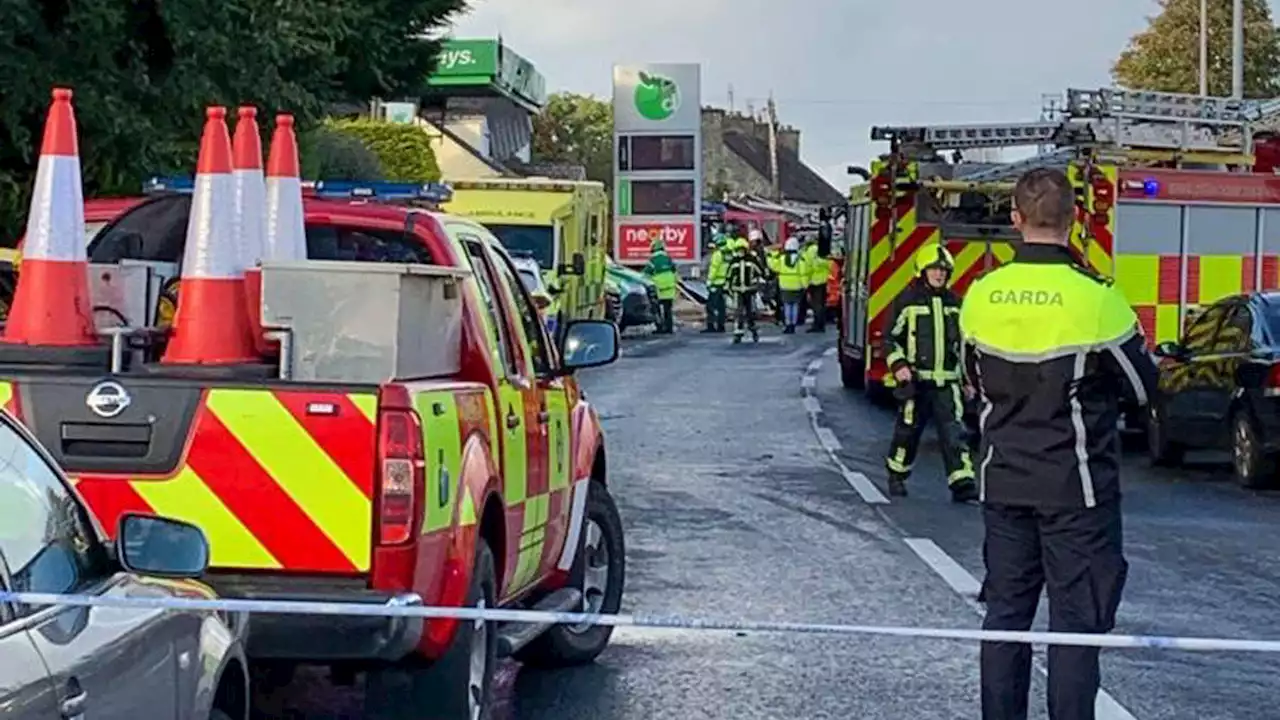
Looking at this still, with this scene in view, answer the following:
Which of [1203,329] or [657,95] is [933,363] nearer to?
[1203,329]

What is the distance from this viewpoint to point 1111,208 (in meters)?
20.3

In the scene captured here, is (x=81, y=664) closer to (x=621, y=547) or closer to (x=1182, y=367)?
(x=621, y=547)

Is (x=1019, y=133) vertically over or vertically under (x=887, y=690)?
over

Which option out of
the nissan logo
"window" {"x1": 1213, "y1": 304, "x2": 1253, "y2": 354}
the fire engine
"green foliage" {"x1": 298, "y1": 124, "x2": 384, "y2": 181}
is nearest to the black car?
"window" {"x1": 1213, "y1": 304, "x2": 1253, "y2": 354}

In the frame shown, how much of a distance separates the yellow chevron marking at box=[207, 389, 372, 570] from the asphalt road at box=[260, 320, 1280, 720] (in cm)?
180

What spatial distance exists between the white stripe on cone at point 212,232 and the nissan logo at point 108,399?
A: 0.74 meters

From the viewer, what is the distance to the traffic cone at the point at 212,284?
269 inches

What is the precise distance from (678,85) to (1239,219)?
109ft

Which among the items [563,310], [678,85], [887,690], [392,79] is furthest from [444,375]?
[678,85]

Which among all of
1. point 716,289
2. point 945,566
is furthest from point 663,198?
point 945,566

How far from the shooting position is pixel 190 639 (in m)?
4.85

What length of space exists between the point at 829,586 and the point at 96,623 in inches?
265

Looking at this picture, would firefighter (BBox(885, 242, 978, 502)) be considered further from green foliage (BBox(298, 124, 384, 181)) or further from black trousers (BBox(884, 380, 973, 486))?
green foliage (BBox(298, 124, 384, 181))

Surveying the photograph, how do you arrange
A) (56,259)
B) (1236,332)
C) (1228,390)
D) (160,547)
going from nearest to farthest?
(160,547), (56,259), (1228,390), (1236,332)
